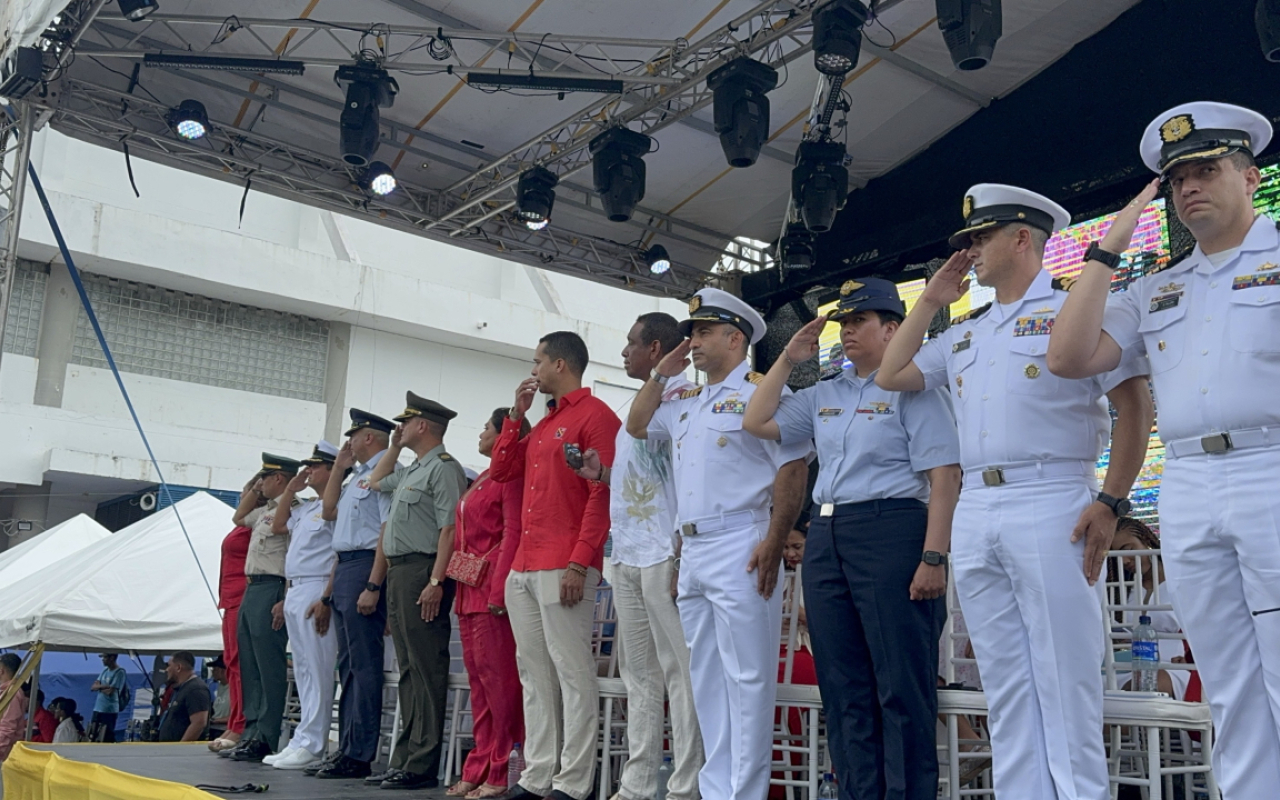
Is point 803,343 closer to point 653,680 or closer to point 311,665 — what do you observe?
point 653,680

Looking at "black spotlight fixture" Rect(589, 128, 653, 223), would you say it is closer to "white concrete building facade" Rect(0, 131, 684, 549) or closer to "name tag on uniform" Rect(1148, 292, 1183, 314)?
"name tag on uniform" Rect(1148, 292, 1183, 314)

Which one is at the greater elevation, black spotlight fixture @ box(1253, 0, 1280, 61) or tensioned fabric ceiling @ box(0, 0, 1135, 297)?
tensioned fabric ceiling @ box(0, 0, 1135, 297)

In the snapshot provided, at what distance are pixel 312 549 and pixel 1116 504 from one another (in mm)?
3990

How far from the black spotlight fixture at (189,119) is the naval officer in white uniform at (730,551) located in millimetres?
4260

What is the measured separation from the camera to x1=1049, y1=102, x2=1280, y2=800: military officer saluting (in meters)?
2.10

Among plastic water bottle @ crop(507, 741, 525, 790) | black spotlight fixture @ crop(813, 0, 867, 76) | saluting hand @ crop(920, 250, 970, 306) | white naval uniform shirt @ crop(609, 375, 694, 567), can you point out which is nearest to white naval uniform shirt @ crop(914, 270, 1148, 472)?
saluting hand @ crop(920, 250, 970, 306)

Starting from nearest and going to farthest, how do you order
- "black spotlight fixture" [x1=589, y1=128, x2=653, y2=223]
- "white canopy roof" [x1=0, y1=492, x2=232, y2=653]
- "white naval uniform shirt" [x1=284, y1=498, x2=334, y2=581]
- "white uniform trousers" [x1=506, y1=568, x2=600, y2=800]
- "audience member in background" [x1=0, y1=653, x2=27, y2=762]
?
"white uniform trousers" [x1=506, y1=568, x2=600, y2=800], "white naval uniform shirt" [x1=284, y1=498, x2=334, y2=581], "black spotlight fixture" [x1=589, y1=128, x2=653, y2=223], "white canopy roof" [x1=0, y1=492, x2=232, y2=653], "audience member in background" [x1=0, y1=653, x2=27, y2=762]

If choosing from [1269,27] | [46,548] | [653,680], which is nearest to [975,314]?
[653,680]

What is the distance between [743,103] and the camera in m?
6.01

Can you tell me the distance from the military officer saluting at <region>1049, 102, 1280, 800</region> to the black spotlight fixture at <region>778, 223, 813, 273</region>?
5.03 metres

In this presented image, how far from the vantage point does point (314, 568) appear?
5.40 metres

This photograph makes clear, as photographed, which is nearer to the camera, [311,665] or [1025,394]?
[1025,394]

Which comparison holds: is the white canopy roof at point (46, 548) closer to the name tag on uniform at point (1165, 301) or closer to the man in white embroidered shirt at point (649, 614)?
the man in white embroidered shirt at point (649, 614)

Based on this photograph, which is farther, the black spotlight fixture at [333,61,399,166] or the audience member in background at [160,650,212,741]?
the audience member in background at [160,650,212,741]
